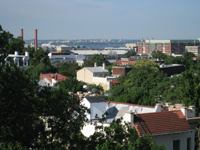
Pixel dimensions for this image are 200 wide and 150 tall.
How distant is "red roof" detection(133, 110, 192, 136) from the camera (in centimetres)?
1952

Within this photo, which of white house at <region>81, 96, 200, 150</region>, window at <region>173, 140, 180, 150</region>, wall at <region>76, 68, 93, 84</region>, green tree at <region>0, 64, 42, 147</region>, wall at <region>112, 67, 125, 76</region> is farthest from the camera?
wall at <region>112, 67, 125, 76</region>

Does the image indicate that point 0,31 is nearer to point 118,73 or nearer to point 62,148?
point 62,148

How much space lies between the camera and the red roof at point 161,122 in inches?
769

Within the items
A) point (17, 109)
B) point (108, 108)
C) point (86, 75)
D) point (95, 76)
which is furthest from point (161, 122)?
point (86, 75)

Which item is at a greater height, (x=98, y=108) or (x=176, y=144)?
(x=98, y=108)

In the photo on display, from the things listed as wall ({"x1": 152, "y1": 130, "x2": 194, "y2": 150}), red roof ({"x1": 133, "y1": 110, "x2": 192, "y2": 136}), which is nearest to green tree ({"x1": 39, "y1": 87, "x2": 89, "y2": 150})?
red roof ({"x1": 133, "y1": 110, "x2": 192, "y2": 136})

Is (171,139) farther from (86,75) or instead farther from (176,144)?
(86,75)

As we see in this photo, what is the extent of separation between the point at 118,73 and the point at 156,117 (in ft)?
222

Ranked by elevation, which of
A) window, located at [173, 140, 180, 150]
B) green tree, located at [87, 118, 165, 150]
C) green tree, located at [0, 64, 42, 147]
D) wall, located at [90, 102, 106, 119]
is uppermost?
green tree, located at [0, 64, 42, 147]

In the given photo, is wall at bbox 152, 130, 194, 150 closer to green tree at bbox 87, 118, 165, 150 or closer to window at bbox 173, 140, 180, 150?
window at bbox 173, 140, 180, 150

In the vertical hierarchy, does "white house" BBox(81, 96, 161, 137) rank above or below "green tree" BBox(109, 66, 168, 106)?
above

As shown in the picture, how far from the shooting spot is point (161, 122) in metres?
20.3

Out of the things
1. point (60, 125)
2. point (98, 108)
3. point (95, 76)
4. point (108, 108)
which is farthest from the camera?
point (95, 76)

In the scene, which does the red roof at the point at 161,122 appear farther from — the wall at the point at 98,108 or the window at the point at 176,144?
the wall at the point at 98,108
